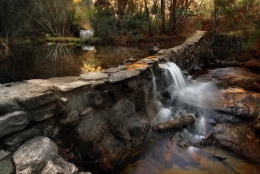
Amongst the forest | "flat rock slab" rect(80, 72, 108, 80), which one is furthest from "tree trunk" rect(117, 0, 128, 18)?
"flat rock slab" rect(80, 72, 108, 80)

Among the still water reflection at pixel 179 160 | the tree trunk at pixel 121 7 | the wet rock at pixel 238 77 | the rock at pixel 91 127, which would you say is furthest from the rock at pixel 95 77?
the tree trunk at pixel 121 7

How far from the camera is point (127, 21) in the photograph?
947cm

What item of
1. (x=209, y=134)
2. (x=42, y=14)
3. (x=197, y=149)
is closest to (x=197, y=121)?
(x=209, y=134)

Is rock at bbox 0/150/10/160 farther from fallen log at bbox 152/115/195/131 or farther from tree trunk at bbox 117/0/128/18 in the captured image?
tree trunk at bbox 117/0/128/18

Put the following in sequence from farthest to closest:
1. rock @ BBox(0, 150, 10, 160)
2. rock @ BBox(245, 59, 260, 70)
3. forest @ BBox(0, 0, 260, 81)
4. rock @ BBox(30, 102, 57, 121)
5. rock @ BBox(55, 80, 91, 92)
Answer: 1. forest @ BBox(0, 0, 260, 81)
2. rock @ BBox(245, 59, 260, 70)
3. rock @ BBox(55, 80, 91, 92)
4. rock @ BBox(30, 102, 57, 121)
5. rock @ BBox(0, 150, 10, 160)

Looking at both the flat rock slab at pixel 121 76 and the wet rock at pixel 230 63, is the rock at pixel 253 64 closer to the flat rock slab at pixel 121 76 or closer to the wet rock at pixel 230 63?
the wet rock at pixel 230 63

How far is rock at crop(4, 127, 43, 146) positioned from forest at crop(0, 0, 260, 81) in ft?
11.6

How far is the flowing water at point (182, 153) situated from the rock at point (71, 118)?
103 cm

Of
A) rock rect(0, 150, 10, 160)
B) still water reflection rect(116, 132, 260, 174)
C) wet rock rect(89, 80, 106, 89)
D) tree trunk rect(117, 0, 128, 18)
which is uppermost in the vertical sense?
tree trunk rect(117, 0, 128, 18)

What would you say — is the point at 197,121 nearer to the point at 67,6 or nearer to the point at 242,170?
the point at 242,170

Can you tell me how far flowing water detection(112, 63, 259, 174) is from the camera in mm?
2914

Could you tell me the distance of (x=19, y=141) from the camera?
2.04 metres

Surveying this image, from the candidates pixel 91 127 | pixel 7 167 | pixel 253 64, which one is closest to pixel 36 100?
pixel 7 167

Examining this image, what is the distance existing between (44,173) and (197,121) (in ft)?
10.2
